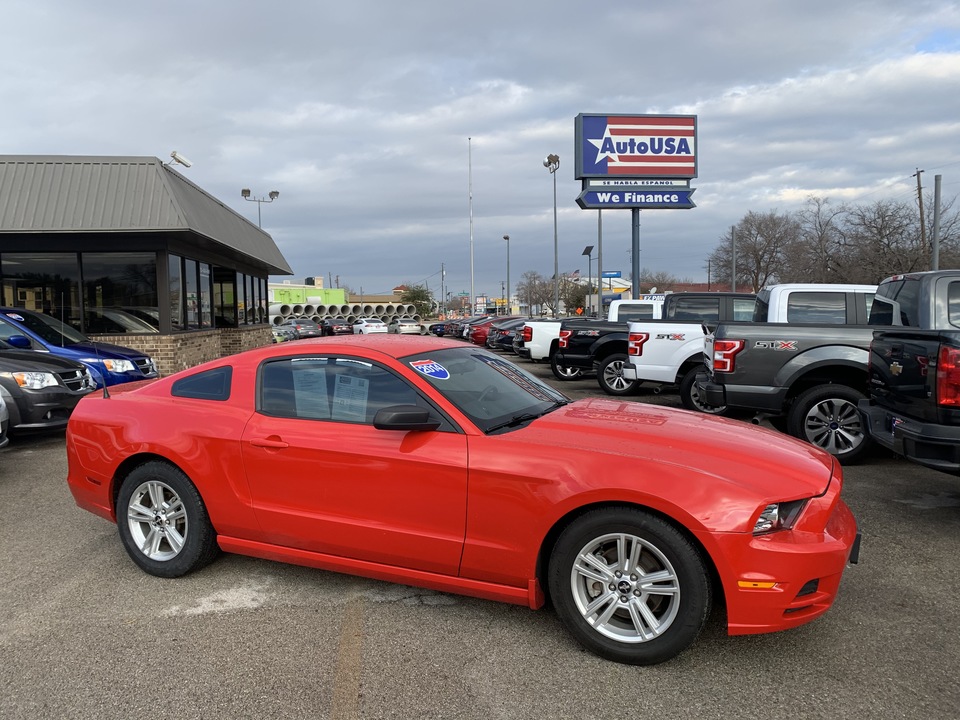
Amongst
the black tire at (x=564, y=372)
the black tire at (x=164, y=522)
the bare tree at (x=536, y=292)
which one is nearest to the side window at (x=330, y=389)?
the black tire at (x=164, y=522)

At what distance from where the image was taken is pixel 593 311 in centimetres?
5775

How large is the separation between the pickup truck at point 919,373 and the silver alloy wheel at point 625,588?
115 inches

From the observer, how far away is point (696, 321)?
1141cm

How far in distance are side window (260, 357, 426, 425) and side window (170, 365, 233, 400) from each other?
270mm

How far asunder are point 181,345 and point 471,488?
A: 14.4 m

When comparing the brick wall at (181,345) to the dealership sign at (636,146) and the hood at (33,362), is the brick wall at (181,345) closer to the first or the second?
the hood at (33,362)

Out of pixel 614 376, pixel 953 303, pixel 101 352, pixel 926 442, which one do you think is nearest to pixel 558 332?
pixel 614 376

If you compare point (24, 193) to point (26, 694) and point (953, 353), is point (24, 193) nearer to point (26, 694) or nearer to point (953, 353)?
point (26, 694)

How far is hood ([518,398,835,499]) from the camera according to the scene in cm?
316

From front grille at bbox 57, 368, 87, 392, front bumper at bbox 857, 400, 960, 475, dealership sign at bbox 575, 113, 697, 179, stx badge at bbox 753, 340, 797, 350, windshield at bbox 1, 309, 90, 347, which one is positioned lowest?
front bumper at bbox 857, 400, 960, 475

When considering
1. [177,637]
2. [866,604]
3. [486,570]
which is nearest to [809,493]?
[866,604]

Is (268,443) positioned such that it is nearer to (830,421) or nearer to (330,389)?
(330,389)

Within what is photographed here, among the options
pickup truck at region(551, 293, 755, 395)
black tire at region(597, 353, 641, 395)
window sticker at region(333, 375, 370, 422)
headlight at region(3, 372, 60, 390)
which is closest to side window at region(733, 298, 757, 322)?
pickup truck at region(551, 293, 755, 395)

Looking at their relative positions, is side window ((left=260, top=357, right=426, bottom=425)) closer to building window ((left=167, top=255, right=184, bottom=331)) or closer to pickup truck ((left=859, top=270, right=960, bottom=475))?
pickup truck ((left=859, top=270, right=960, bottom=475))
